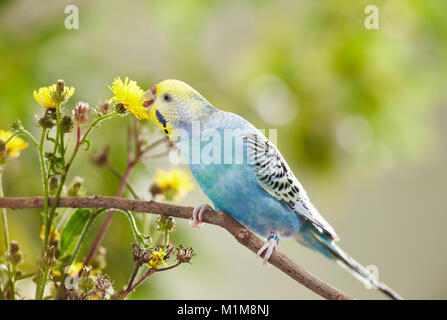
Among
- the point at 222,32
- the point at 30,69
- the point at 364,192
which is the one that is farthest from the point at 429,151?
the point at 30,69

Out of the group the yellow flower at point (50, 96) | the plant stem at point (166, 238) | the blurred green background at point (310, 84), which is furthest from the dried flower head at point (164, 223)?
the blurred green background at point (310, 84)

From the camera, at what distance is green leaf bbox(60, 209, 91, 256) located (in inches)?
28.7

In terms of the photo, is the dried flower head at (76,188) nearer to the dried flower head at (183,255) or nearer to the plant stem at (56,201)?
the plant stem at (56,201)

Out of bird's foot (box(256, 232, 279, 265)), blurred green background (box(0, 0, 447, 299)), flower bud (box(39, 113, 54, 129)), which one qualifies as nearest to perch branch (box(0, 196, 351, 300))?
bird's foot (box(256, 232, 279, 265))

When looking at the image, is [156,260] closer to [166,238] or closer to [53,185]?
[166,238]

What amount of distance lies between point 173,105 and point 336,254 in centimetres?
42

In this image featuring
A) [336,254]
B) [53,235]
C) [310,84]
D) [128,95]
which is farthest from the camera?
[310,84]

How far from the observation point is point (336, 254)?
2.69 feet

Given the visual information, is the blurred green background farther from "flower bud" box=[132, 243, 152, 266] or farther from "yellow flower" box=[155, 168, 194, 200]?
"flower bud" box=[132, 243, 152, 266]

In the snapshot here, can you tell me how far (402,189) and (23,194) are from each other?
1571 mm

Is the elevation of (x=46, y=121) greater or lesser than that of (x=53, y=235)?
greater

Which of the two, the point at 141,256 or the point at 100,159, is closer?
the point at 141,256

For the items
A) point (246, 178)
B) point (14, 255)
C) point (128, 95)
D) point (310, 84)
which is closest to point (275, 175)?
point (246, 178)

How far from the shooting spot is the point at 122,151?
1.07 metres
